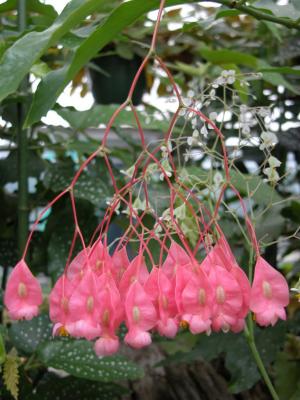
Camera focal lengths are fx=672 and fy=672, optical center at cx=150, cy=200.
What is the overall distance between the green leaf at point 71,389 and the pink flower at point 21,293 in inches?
19.8

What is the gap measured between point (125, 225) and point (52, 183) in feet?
0.47

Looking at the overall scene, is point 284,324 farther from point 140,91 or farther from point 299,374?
point 140,91

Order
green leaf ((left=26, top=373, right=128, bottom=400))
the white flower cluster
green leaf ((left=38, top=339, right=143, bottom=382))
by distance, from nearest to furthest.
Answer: the white flower cluster → green leaf ((left=38, top=339, right=143, bottom=382)) → green leaf ((left=26, top=373, right=128, bottom=400))

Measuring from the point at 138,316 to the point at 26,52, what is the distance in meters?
0.28

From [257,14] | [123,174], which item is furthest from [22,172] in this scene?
[257,14]

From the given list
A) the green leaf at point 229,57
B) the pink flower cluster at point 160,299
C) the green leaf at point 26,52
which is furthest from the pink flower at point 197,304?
the green leaf at point 229,57

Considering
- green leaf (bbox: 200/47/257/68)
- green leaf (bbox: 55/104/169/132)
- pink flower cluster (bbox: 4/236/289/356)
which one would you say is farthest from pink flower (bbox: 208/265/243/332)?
green leaf (bbox: 200/47/257/68)

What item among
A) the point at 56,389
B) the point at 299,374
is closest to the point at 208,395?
the point at 299,374

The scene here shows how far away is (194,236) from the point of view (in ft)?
3.28

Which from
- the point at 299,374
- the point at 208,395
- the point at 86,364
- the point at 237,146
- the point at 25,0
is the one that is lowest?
the point at 208,395

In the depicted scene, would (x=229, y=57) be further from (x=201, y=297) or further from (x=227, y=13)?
(x=201, y=297)

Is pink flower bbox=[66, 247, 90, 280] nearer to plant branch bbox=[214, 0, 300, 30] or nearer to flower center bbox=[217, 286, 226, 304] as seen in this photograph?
flower center bbox=[217, 286, 226, 304]

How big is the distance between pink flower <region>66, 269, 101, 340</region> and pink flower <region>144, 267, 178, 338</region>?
0.16ft

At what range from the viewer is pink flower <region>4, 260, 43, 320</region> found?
613 mm
